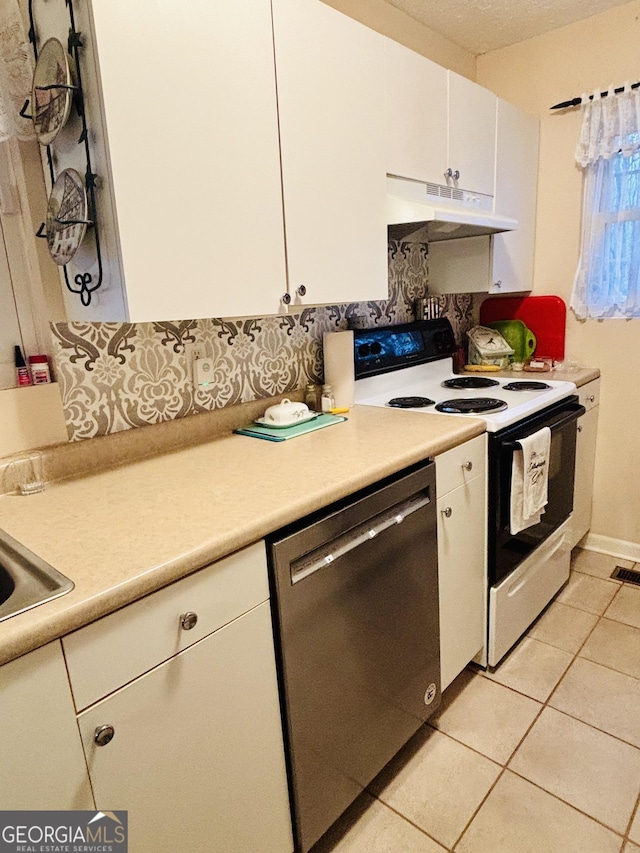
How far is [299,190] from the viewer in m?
1.39

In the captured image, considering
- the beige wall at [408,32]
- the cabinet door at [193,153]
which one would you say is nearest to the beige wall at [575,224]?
the beige wall at [408,32]

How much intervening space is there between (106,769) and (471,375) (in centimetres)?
222

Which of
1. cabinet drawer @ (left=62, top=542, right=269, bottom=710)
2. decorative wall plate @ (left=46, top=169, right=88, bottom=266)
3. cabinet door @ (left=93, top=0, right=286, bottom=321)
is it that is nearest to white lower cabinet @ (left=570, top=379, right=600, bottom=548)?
cabinet door @ (left=93, top=0, right=286, bottom=321)

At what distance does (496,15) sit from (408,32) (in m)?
0.38

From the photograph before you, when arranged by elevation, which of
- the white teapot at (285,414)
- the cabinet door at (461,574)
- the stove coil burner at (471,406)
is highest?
the white teapot at (285,414)

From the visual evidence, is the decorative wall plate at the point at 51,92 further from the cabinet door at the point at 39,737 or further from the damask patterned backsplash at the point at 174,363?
the cabinet door at the point at 39,737

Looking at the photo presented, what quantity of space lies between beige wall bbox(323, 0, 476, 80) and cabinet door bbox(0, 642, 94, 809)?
90.0 inches

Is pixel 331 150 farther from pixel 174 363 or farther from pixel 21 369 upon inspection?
pixel 21 369

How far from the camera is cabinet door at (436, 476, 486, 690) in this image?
5.11 ft

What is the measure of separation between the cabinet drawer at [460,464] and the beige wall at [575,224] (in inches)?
47.2

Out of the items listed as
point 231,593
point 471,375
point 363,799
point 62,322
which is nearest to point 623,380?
point 471,375

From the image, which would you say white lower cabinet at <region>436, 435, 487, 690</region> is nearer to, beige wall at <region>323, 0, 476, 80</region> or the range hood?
the range hood

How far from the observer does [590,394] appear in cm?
240

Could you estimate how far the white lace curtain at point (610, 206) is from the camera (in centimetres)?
220
